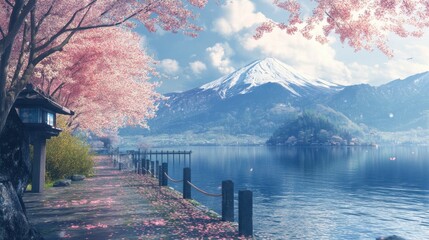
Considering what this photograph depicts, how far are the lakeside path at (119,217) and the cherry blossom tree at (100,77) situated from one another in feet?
20.0

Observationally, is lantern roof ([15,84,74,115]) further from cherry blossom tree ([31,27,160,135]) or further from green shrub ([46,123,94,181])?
green shrub ([46,123,94,181])

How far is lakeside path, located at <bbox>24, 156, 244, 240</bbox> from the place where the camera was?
10.2 m

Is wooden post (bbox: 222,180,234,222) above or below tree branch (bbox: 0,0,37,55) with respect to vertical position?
below

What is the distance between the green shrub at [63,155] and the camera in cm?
2233

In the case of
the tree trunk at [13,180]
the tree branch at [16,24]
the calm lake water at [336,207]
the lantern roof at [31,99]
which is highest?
the tree branch at [16,24]

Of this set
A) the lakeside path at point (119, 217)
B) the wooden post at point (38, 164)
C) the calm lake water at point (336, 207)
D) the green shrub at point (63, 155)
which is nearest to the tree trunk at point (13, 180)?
the lakeside path at point (119, 217)

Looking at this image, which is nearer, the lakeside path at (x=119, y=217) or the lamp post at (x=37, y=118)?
the lakeside path at (x=119, y=217)

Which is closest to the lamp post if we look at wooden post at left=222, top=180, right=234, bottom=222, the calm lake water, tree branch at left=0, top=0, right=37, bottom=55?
tree branch at left=0, top=0, right=37, bottom=55

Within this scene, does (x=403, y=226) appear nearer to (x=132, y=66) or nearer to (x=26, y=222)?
(x=132, y=66)

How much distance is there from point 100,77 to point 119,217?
13.4m

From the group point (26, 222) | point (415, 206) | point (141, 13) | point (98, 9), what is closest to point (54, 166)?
point (98, 9)

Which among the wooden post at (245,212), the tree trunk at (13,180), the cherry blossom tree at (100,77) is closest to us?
the tree trunk at (13,180)

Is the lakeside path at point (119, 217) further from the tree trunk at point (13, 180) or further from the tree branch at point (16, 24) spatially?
the tree branch at point (16, 24)

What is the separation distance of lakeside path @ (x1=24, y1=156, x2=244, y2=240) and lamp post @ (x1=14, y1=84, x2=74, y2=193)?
1090 millimetres
